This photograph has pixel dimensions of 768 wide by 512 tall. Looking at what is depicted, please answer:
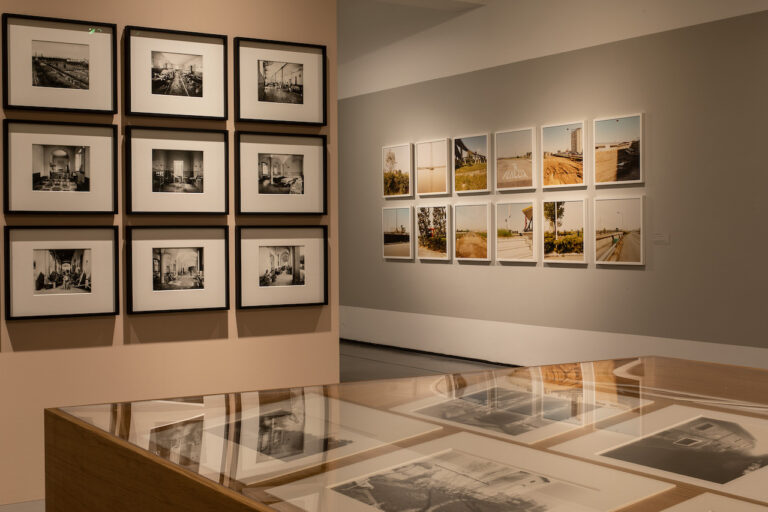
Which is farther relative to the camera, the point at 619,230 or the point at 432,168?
the point at 432,168

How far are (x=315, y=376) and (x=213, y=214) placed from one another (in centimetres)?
149

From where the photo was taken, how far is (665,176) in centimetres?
907

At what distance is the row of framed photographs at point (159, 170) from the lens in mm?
5309

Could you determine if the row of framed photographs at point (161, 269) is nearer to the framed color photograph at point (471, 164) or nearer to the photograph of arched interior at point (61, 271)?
the photograph of arched interior at point (61, 271)

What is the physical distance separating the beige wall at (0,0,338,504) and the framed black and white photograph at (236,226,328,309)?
8 cm

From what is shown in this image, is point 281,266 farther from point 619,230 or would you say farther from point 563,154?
point 563,154

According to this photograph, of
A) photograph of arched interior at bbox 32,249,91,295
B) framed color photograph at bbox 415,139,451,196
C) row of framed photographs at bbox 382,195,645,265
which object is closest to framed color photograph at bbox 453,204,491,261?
row of framed photographs at bbox 382,195,645,265

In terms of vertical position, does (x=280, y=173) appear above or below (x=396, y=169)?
below

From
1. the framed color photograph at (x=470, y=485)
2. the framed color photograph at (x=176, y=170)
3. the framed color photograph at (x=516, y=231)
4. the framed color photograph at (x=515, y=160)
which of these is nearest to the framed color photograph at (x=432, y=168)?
the framed color photograph at (x=515, y=160)

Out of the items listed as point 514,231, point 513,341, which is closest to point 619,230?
point 514,231

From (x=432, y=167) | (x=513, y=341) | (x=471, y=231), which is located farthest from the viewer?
(x=432, y=167)

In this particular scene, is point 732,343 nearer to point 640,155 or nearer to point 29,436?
point 640,155

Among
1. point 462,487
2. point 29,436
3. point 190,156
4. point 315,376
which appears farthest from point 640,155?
point 462,487

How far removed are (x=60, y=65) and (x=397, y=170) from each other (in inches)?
315
